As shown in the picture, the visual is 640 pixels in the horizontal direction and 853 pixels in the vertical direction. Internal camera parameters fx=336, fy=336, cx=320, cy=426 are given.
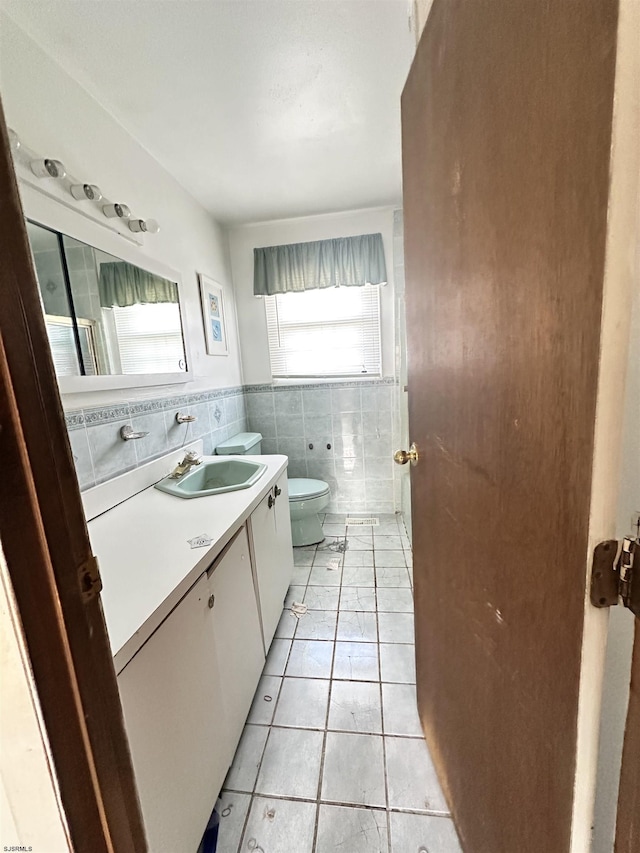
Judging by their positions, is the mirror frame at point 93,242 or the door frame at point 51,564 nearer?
the door frame at point 51,564

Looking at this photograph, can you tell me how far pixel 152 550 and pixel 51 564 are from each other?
0.62 meters

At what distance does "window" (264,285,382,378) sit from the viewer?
268 cm

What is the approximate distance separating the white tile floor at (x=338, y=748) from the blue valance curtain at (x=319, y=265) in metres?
2.23

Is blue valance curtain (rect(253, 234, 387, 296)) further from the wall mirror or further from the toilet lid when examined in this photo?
the toilet lid

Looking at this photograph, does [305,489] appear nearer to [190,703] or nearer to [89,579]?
[190,703]

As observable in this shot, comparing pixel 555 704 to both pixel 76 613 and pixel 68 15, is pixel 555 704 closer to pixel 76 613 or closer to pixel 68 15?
pixel 76 613

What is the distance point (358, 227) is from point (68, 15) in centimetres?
189

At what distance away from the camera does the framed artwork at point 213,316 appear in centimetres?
226

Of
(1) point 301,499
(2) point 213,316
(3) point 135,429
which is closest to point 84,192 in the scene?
(3) point 135,429

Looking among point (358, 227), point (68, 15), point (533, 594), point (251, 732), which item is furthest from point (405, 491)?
point (68, 15)

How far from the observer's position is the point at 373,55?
1287 mm

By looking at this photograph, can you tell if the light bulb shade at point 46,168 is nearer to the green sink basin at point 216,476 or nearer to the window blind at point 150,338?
the window blind at point 150,338

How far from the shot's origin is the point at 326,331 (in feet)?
9.00

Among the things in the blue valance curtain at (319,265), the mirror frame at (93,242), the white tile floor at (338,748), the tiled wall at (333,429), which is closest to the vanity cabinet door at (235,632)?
the white tile floor at (338,748)
